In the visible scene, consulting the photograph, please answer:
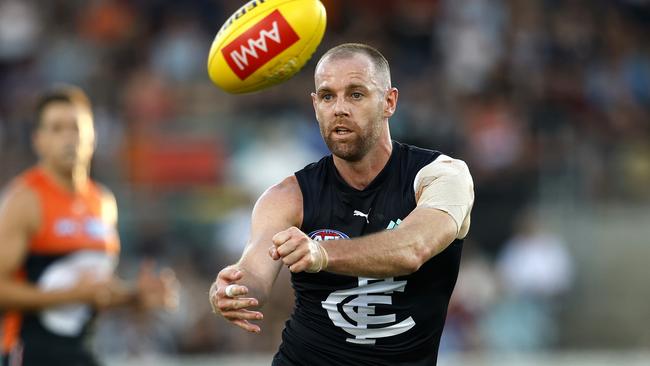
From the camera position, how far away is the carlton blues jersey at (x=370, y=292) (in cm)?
550

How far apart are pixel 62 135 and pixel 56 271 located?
92 cm

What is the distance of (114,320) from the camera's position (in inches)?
514

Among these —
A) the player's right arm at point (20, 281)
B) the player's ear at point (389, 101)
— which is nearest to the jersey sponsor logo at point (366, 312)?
the player's ear at point (389, 101)

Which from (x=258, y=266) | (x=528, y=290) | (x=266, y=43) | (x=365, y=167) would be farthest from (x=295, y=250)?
(x=528, y=290)

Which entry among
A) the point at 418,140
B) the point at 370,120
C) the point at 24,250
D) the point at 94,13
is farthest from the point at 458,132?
the point at 370,120

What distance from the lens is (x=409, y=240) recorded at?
4934mm

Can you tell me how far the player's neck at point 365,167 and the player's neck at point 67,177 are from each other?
2665mm

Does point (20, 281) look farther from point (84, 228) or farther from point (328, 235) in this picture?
point (328, 235)

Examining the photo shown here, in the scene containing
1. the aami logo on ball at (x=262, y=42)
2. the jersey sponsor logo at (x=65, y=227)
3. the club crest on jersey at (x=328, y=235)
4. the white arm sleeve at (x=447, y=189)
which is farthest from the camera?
the jersey sponsor logo at (x=65, y=227)

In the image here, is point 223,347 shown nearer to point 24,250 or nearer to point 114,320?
point 114,320

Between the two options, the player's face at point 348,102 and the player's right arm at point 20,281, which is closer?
the player's face at point 348,102

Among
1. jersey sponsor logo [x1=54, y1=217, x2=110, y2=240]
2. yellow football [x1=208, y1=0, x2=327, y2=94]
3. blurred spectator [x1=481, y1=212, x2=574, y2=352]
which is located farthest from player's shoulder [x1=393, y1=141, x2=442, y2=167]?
blurred spectator [x1=481, y1=212, x2=574, y2=352]

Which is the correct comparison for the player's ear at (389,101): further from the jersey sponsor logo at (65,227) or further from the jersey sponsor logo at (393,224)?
the jersey sponsor logo at (65,227)

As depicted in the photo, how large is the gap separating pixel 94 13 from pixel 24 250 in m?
10.5
